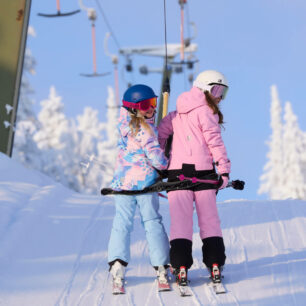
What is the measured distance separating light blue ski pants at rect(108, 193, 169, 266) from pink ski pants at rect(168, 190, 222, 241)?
0.14 meters

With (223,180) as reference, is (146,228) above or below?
below

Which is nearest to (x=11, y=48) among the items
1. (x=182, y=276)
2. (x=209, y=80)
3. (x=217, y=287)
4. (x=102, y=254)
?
(x=102, y=254)

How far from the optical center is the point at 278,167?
52.8m

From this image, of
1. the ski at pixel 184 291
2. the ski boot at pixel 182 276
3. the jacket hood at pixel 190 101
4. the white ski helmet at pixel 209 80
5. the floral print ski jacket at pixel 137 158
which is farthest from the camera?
the white ski helmet at pixel 209 80

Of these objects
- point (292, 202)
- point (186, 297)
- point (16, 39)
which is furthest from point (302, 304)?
point (16, 39)

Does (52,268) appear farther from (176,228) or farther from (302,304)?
(302,304)

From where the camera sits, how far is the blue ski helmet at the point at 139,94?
230 inches

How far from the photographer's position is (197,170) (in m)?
5.87

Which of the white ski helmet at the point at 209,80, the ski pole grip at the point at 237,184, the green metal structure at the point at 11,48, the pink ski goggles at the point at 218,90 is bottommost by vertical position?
the ski pole grip at the point at 237,184

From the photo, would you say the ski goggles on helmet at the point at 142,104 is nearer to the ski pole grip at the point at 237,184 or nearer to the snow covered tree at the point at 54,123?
the ski pole grip at the point at 237,184

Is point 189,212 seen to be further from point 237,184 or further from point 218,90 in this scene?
point 218,90

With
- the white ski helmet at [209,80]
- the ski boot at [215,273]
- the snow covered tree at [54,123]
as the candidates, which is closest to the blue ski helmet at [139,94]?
the white ski helmet at [209,80]

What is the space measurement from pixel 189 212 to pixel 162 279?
24.6 inches

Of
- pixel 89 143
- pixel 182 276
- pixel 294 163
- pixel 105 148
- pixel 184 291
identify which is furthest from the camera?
pixel 105 148
